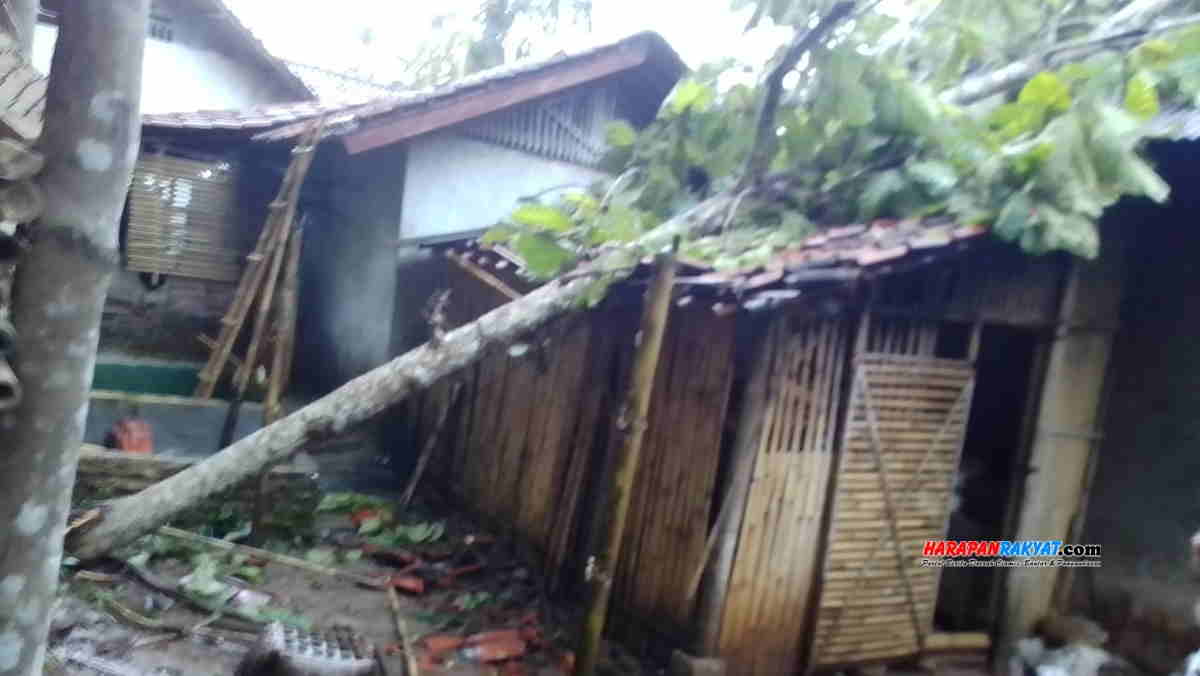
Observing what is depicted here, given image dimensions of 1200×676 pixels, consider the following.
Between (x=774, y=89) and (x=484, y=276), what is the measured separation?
2948 millimetres

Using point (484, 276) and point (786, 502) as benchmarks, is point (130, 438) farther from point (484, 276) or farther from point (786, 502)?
point (786, 502)

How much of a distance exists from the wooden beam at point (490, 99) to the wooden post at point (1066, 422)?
15.8 ft

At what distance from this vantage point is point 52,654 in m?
4.40

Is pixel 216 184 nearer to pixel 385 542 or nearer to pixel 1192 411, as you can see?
pixel 385 542

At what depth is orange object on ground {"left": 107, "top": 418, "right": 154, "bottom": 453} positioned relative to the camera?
685 cm

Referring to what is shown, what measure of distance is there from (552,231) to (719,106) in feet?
6.84

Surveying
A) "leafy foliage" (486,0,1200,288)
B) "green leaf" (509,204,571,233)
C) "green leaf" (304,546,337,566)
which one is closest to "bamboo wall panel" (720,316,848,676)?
"leafy foliage" (486,0,1200,288)

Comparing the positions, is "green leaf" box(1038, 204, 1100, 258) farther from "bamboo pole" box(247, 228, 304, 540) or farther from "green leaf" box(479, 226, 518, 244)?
"bamboo pole" box(247, 228, 304, 540)

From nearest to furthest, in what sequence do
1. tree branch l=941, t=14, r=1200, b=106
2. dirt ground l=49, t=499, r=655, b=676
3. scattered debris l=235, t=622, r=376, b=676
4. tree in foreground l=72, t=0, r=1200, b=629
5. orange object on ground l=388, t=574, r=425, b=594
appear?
scattered debris l=235, t=622, r=376, b=676 < dirt ground l=49, t=499, r=655, b=676 < tree in foreground l=72, t=0, r=1200, b=629 < orange object on ground l=388, t=574, r=425, b=594 < tree branch l=941, t=14, r=1200, b=106

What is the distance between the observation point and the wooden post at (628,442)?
4270mm

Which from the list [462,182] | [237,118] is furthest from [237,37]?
[462,182]

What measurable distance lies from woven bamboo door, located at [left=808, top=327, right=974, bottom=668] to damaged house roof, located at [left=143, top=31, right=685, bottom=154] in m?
4.44

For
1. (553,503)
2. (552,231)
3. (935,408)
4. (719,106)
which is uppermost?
(719,106)

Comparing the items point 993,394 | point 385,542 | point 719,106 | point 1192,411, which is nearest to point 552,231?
point 719,106
